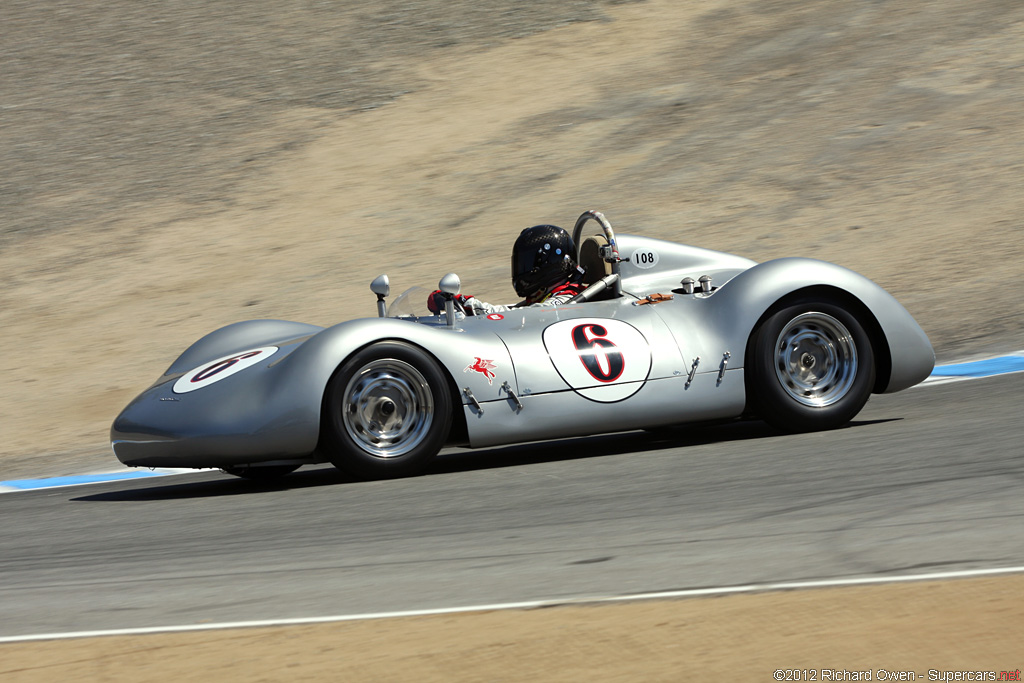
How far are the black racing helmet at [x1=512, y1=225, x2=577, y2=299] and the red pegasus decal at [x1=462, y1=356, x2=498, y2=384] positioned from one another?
1.12 m

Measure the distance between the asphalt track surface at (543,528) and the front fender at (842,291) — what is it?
325mm

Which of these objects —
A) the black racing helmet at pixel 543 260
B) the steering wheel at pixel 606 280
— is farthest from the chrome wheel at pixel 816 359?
the black racing helmet at pixel 543 260

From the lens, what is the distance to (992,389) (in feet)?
25.2

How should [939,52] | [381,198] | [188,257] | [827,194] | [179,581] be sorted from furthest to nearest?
[939,52] < [381,198] < [188,257] < [827,194] < [179,581]

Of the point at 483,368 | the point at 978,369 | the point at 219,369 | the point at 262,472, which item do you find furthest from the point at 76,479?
the point at 978,369

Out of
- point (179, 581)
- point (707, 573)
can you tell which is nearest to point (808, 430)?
point (707, 573)

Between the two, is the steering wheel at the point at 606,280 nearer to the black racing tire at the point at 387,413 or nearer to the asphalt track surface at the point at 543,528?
the asphalt track surface at the point at 543,528

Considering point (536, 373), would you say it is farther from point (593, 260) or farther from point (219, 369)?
point (219, 369)

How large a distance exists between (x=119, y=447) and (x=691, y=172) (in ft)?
36.7

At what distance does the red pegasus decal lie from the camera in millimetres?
6422

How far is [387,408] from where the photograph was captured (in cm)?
636

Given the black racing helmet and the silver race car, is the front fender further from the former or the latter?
the black racing helmet

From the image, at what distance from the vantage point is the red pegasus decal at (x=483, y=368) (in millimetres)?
6422

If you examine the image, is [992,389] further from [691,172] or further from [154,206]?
[154,206]
